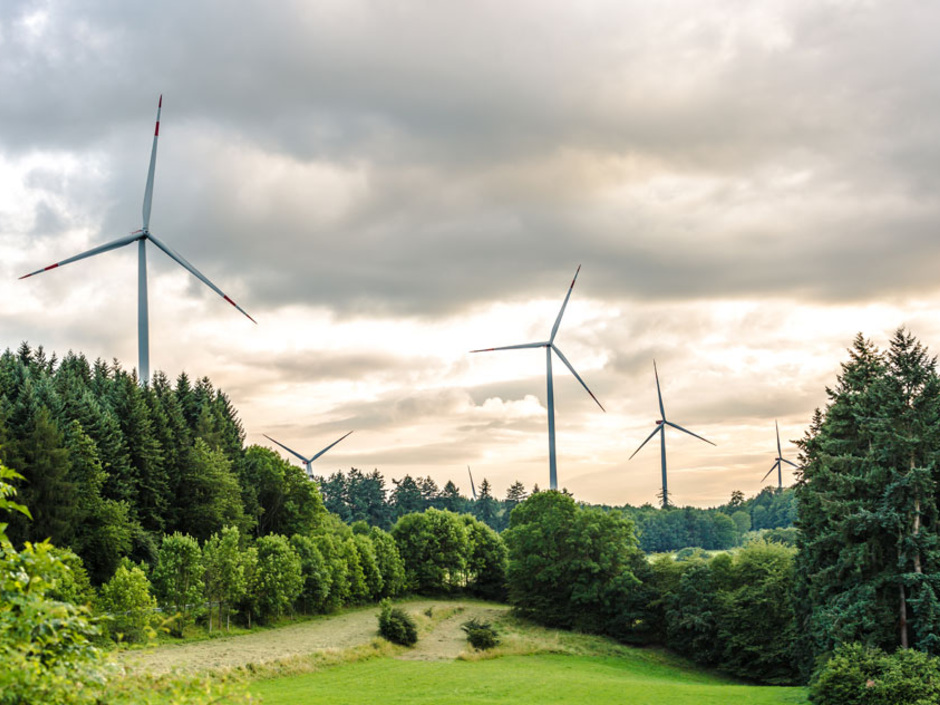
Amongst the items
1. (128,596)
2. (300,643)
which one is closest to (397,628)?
(300,643)

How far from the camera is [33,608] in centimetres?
971

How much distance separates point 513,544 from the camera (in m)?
85.1

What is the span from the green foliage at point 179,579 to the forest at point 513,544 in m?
0.16

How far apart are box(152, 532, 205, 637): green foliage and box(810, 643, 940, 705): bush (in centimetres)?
4338

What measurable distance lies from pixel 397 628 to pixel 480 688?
1916cm

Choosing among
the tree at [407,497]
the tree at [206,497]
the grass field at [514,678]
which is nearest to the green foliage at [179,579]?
the grass field at [514,678]

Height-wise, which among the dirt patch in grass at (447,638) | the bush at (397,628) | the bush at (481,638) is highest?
the bush at (397,628)

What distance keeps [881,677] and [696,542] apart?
546 ft

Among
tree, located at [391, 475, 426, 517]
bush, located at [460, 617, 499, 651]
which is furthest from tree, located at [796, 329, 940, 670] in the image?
tree, located at [391, 475, 426, 517]

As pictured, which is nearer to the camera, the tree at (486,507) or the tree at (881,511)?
the tree at (881,511)

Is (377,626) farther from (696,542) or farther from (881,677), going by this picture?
(696,542)

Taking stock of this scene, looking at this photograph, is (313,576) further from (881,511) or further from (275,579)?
(881,511)

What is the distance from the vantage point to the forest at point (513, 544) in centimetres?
4275

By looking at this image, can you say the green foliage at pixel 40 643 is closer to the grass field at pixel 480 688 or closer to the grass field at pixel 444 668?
the grass field at pixel 444 668
